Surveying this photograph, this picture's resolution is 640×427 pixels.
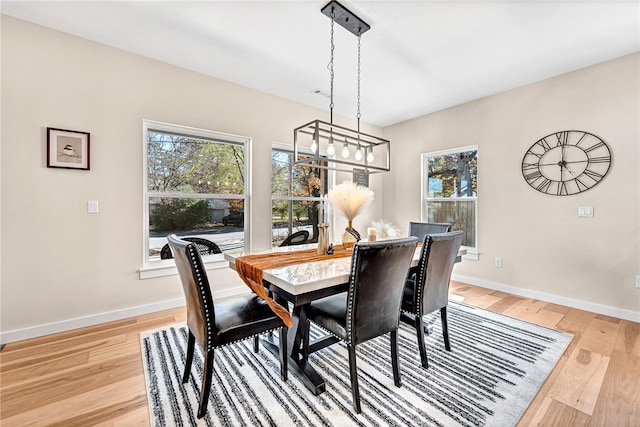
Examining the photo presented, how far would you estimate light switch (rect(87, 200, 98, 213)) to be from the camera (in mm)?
2548

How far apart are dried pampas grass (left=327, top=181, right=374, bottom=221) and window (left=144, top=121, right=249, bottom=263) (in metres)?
1.68

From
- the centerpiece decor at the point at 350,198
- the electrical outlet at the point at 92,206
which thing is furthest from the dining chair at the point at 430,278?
the electrical outlet at the point at 92,206

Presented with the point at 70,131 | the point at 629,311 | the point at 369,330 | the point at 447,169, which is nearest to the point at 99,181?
the point at 70,131

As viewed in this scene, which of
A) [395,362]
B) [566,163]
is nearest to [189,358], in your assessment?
[395,362]

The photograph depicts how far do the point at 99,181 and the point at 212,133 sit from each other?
1216mm

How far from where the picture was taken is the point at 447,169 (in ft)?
14.1

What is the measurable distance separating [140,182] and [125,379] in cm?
182

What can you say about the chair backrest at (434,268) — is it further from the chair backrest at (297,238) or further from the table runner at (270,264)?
the chair backrest at (297,238)

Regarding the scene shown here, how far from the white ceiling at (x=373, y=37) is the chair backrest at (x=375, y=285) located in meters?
1.84

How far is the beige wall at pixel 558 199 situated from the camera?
9.11 feet

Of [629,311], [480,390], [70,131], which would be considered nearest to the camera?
[480,390]

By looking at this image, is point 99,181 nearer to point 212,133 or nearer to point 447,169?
point 212,133

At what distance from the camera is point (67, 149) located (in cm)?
244

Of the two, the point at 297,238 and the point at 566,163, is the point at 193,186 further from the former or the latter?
the point at 566,163
